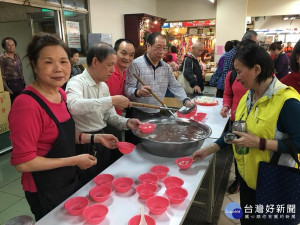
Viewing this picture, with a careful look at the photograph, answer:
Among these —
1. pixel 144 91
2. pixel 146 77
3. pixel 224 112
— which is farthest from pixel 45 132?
pixel 224 112

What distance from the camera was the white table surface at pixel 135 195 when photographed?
3.66ft

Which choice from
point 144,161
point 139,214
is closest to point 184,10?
point 144,161

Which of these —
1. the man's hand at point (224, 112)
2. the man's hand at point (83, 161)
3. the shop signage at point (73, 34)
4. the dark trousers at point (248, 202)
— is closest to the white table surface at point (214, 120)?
the man's hand at point (224, 112)

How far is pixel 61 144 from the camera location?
1290mm

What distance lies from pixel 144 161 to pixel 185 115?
40.0 inches

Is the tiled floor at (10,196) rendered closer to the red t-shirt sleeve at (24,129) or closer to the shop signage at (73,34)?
the red t-shirt sleeve at (24,129)

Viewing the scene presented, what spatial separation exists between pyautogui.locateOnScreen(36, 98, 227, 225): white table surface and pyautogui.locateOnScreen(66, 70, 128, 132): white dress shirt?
34 centimetres

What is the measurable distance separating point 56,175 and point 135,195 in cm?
46

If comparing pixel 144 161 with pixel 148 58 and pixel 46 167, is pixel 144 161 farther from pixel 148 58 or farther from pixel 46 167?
pixel 148 58

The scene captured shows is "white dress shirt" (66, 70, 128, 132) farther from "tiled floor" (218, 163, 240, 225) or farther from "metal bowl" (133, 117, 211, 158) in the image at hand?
"tiled floor" (218, 163, 240, 225)

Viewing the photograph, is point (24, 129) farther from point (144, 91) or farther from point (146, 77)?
point (146, 77)

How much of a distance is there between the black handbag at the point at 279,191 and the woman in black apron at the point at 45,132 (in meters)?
1.03

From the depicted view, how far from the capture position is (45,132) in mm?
1217

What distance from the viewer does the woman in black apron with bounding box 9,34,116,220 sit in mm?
1119
